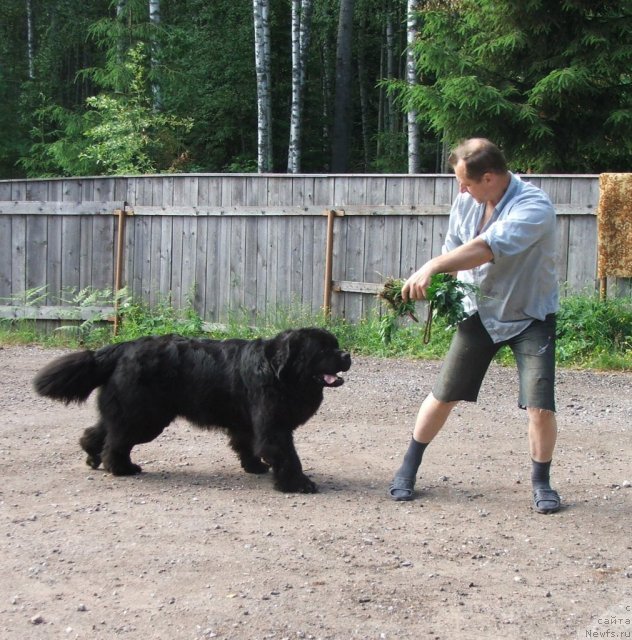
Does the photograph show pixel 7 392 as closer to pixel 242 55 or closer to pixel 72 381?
Answer: pixel 72 381

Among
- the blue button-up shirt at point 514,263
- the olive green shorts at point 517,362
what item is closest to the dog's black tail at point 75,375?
the olive green shorts at point 517,362

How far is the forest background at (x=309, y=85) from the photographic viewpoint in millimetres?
13445

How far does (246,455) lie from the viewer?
6352mm

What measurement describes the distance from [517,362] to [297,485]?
5.21 ft

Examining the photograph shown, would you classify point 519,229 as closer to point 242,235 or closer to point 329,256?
point 329,256

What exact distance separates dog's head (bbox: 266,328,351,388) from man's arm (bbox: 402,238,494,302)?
117cm

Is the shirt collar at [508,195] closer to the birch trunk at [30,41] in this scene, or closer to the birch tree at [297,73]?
the birch tree at [297,73]

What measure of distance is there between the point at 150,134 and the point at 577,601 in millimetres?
17501

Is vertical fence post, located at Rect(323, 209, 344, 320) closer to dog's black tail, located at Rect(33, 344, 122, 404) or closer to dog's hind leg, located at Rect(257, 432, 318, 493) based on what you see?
dog's black tail, located at Rect(33, 344, 122, 404)

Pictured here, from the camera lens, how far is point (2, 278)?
13.9m

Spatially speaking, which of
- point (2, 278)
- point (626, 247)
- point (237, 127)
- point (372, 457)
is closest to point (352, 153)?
point (237, 127)

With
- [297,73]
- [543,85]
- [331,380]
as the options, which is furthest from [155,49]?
[331,380]

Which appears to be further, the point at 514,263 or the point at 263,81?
the point at 263,81

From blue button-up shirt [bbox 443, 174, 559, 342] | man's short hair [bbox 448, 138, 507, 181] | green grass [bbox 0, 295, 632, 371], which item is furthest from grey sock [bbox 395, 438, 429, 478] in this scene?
green grass [bbox 0, 295, 632, 371]
